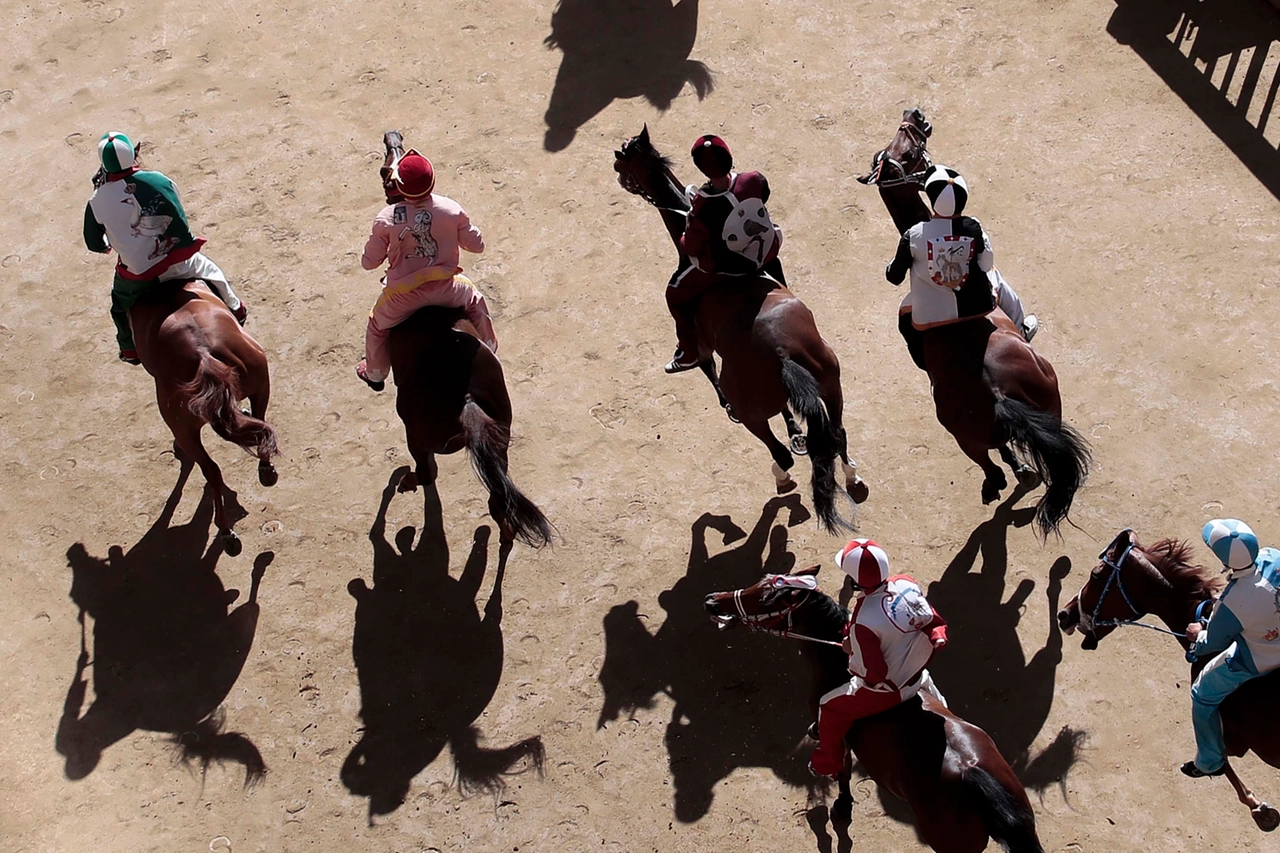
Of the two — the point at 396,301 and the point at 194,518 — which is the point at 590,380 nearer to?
the point at 396,301

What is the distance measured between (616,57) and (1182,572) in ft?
24.2

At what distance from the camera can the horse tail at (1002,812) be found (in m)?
4.86

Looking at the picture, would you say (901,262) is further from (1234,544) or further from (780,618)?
(1234,544)

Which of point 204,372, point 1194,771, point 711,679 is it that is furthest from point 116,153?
point 1194,771

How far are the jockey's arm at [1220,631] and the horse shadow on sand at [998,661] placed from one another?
3.88ft

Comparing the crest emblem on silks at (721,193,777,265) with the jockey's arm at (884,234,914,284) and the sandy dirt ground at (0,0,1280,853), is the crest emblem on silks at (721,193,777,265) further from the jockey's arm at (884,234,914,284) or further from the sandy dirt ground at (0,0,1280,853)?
the sandy dirt ground at (0,0,1280,853)

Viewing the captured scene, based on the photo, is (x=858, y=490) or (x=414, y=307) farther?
(x=858, y=490)

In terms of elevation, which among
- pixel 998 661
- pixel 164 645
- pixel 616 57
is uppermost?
pixel 616 57

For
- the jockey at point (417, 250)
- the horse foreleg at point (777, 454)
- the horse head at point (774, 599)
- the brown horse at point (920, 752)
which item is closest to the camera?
the brown horse at point (920, 752)

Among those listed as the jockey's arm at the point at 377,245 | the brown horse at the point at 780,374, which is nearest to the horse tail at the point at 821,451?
the brown horse at the point at 780,374

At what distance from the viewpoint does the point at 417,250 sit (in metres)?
7.05

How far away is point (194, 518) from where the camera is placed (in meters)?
7.86

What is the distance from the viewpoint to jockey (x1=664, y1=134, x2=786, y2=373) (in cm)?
720

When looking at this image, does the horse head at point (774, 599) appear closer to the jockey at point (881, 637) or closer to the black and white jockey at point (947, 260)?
the jockey at point (881, 637)
